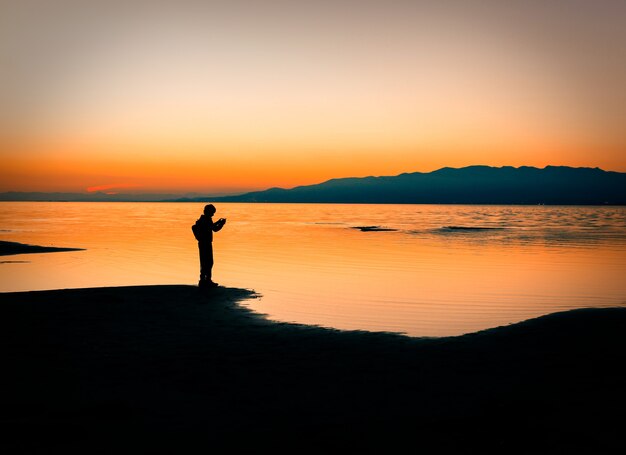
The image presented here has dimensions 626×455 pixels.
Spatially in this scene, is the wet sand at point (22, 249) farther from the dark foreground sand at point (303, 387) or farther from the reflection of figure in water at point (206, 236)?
the dark foreground sand at point (303, 387)

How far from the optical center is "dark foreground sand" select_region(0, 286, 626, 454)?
6809mm

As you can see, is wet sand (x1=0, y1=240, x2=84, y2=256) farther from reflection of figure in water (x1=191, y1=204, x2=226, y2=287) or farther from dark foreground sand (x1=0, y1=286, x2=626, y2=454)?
dark foreground sand (x1=0, y1=286, x2=626, y2=454)

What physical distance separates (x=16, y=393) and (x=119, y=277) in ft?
61.5

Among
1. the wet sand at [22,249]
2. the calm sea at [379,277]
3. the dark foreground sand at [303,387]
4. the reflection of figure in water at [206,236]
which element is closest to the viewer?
the dark foreground sand at [303,387]

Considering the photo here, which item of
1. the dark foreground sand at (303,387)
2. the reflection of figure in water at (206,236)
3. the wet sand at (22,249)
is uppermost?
the reflection of figure in water at (206,236)

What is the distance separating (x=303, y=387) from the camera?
29.0 feet

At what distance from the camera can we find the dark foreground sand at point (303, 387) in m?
6.81

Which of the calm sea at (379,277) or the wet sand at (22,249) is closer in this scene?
the calm sea at (379,277)

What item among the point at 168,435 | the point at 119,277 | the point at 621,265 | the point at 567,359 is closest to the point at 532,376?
the point at 567,359

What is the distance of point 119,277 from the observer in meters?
26.4

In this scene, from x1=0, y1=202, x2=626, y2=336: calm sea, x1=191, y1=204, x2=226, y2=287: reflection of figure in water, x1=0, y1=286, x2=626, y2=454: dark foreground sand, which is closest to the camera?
x1=0, y1=286, x2=626, y2=454: dark foreground sand

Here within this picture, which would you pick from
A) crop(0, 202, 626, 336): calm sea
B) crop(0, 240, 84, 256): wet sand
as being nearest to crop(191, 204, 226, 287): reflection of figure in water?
crop(0, 202, 626, 336): calm sea

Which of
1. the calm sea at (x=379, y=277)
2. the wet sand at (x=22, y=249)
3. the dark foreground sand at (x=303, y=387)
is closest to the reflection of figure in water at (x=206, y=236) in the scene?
the calm sea at (x=379, y=277)

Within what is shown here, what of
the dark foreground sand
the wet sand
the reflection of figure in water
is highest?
the reflection of figure in water
